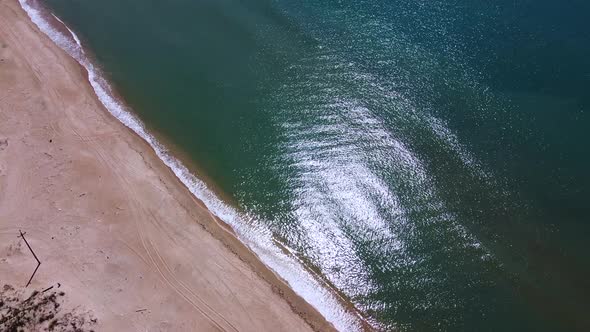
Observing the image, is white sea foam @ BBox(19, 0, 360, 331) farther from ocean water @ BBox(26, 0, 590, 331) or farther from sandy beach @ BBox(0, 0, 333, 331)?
sandy beach @ BBox(0, 0, 333, 331)

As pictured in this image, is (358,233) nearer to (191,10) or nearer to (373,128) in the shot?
(373,128)

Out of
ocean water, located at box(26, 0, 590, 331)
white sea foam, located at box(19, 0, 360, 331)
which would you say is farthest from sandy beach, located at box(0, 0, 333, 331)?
ocean water, located at box(26, 0, 590, 331)

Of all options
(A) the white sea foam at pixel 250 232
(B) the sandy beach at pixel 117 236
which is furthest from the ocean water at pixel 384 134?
(B) the sandy beach at pixel 117 236

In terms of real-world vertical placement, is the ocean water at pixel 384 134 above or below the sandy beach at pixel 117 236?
above

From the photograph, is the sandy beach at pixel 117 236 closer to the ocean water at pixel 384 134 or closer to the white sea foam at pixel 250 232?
the white sea foam at pixel 250 232

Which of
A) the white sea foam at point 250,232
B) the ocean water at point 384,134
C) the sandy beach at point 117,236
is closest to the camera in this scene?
the sandy beach at point 117,236

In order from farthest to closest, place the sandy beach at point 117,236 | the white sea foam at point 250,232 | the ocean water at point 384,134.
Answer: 1. the ocean water at point 384,134
2. the white sea foam at point 250,232
3. the sandy beach at point 117,236

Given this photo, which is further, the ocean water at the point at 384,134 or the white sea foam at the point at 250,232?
the ocean water at the point at 384,134
